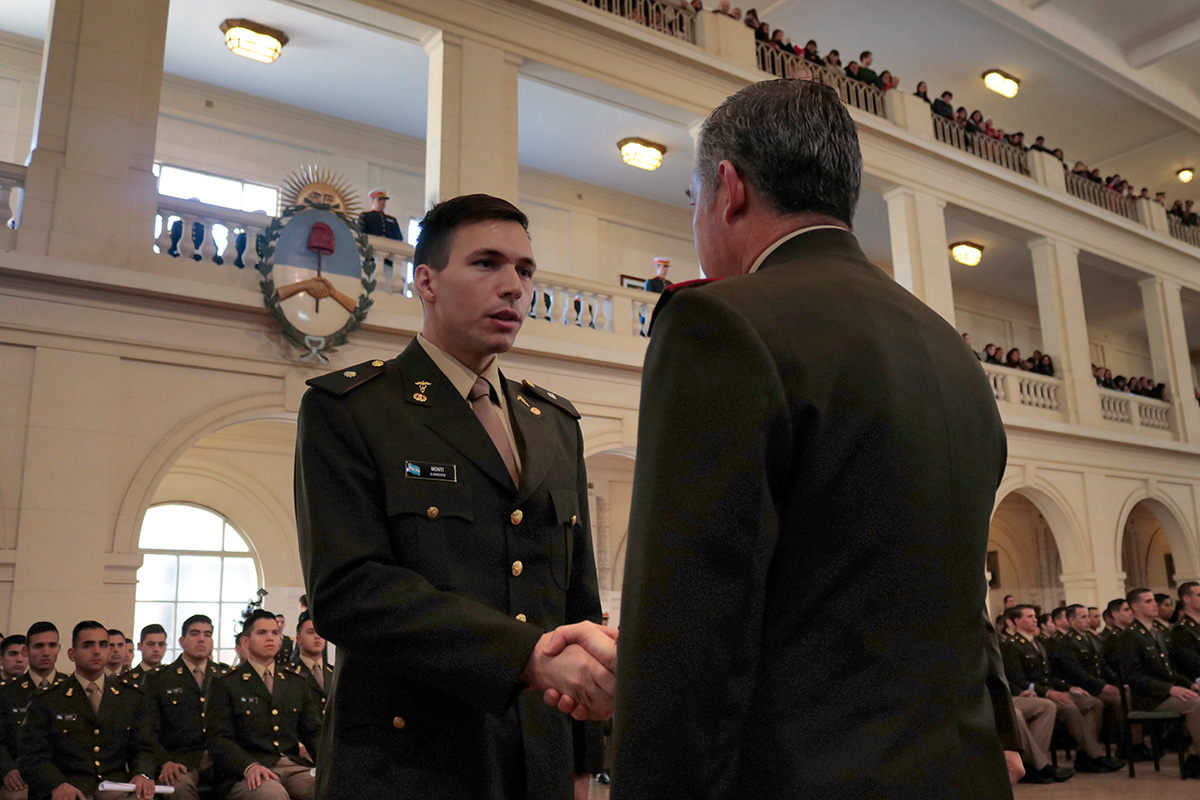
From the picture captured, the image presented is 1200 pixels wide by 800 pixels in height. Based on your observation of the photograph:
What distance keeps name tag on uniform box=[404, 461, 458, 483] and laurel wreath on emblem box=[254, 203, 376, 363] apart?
7.54 meters

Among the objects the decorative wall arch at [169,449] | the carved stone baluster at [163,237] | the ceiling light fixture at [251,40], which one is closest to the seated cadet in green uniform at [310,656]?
the decorative wall arch at [169,449]

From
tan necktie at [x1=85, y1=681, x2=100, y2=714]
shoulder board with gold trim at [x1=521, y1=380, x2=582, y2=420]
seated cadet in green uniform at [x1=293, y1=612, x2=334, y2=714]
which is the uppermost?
shoulder board with gold trim at [x1=521, y1=380, x2=582, y2=420]

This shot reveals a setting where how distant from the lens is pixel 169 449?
8.43 meters

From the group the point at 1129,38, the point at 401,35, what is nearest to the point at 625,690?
the point at 401,35

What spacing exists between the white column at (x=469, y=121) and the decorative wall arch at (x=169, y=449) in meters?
2.59

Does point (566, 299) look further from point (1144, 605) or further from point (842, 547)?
point (842, 547)

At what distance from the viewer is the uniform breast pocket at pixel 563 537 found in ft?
6.12

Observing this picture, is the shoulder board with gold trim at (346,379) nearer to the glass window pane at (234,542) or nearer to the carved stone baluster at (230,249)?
the carved stone baluster at (230,249)

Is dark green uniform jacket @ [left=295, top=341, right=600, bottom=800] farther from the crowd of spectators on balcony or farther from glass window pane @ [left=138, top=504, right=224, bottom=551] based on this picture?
the crowd of spectators on balcony

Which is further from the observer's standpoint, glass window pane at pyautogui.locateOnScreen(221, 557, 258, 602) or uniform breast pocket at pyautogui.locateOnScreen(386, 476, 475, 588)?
glass window pane at pyautogui.locateOnScreen(221, 557, 258, 602)

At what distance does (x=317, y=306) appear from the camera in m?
9.02

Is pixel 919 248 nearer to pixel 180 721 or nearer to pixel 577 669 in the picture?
pixel 180 721

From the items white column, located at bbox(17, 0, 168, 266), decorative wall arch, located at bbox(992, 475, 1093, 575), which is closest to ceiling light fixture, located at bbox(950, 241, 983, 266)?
decorative wall arch, located at bbox(992, 475, 1093, 575)

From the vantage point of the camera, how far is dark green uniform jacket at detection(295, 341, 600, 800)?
1.55 metres
